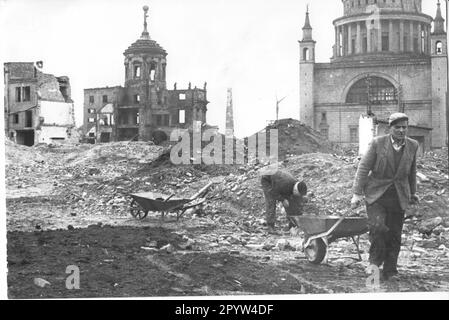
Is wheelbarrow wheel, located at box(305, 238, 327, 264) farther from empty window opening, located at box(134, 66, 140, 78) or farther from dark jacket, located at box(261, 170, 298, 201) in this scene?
empty window opening, located at box(134, 66, 140, 78)

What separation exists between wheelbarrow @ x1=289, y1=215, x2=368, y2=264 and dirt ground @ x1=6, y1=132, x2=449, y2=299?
21 centimetres

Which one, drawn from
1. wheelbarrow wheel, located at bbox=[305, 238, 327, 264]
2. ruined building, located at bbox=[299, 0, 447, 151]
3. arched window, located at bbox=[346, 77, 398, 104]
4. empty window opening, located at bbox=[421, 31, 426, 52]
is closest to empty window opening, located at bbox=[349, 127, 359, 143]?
ruined building, located at bbox=[299, 0, 447, 151]

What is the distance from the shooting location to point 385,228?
8.05m

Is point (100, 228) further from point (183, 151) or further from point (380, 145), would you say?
point (183, 151)

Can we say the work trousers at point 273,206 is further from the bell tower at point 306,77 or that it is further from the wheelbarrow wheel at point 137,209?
the bell tower at point 306,77

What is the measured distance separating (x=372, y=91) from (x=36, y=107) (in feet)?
62.7

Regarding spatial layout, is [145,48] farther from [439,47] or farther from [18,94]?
[439,47]

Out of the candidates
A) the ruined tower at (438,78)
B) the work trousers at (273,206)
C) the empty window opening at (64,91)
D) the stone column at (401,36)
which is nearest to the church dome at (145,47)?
the empty window opening at (64,91)

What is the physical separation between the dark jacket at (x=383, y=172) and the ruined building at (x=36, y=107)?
24191 mm

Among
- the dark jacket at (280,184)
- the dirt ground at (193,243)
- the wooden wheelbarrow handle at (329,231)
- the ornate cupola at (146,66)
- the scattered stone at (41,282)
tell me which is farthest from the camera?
the ornate cupola at (146,66)

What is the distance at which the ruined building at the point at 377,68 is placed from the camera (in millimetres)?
35719

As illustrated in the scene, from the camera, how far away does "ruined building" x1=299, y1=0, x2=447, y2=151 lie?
35.7m

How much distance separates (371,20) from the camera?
3944 cm

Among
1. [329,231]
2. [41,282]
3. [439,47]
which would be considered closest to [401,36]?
[439,47]
